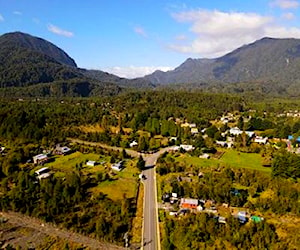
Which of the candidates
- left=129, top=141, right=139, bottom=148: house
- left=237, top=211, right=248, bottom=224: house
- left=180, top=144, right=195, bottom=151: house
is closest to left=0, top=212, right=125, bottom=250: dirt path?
left=237, top=211, right=248, bottom=224: house

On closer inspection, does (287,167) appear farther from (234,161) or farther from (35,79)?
(35,79)

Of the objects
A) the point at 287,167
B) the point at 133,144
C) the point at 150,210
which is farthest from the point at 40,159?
the point at 287,167

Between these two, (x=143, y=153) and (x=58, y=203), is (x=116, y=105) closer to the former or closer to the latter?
(x=143, y=153)

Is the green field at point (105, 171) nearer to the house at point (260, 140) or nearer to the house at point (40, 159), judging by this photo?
the house at point (40, 159)

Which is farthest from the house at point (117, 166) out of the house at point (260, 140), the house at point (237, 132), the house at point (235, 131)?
the house at point (235, 131)

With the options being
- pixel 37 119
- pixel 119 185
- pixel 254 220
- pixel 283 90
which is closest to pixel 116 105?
pixel 37 119

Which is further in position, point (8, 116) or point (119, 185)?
point (8, 116)
